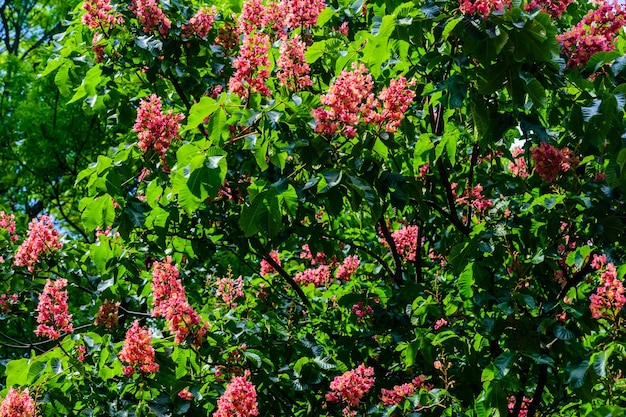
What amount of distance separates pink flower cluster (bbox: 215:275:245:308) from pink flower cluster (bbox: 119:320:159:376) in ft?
3.62

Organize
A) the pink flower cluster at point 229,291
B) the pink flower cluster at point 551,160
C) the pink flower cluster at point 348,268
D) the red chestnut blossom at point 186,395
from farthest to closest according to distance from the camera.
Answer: the pink flower cluster at point 348,268 → the pink flower cluster at point 229,291 → the pink flower cluster at point 551,160 → the red chestnut blossom at point 186,395

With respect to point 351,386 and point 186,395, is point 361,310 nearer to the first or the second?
point 351,386

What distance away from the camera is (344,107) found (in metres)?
3.25

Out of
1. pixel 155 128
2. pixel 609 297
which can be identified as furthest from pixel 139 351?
pixel 609 297

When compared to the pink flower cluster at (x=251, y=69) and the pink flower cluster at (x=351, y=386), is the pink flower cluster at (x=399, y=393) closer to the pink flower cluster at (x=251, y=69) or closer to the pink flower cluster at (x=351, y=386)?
the pink flower cluster at (x=351, y=386)

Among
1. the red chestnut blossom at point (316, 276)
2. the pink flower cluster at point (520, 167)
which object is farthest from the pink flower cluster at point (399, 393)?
the pink flower cluster at point (520, 167)

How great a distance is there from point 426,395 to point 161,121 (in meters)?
2.04

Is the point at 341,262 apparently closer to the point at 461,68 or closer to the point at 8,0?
the point at 461,68

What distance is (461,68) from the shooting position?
348 centimetres

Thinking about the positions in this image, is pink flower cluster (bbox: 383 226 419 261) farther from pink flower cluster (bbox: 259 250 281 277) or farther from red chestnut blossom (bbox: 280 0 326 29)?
red chestnut blossom (bbox: 280 0 326 29)

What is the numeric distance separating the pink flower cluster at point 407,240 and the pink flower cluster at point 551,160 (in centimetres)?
143

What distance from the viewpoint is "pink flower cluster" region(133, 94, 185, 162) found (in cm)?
385

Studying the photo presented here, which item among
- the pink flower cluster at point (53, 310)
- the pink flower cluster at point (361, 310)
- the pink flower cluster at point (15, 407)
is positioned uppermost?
the pink flower cluster at point (361, 310)

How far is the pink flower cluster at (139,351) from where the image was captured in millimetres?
3621
